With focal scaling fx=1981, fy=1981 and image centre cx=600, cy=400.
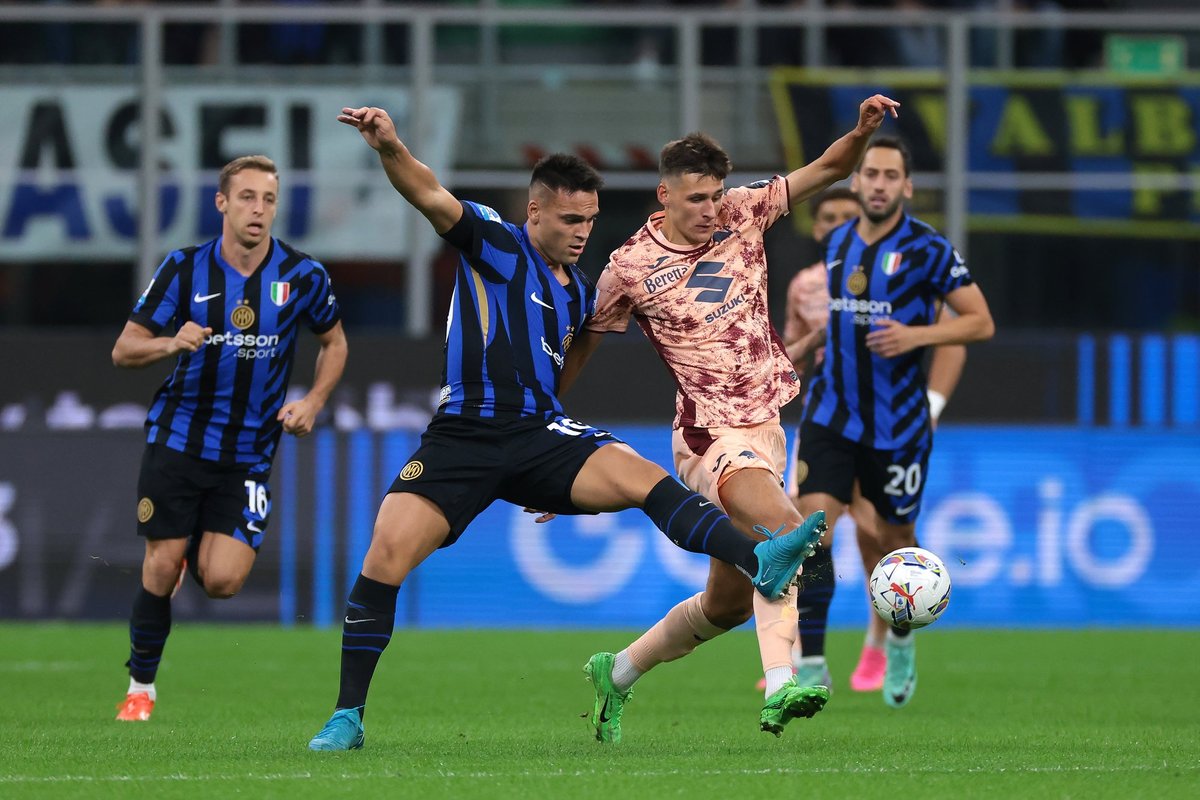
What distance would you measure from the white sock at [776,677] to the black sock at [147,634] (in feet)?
9.19

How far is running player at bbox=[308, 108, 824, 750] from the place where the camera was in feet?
20.4

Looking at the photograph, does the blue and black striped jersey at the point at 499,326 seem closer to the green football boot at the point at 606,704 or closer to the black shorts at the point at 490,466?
the black shorts at the point at 490,466

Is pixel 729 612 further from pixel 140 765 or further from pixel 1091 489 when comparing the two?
pixel 1091 489

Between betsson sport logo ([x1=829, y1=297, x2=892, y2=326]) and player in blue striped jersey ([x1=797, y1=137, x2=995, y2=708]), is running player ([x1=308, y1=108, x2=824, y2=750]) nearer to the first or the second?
player in blue striped jersey ([x1=797, y1=137, x2=995, y2=708])

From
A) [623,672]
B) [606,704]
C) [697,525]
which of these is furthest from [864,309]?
[697,525]

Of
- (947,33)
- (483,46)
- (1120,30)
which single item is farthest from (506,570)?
(1120,30)

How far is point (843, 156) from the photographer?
6.79m

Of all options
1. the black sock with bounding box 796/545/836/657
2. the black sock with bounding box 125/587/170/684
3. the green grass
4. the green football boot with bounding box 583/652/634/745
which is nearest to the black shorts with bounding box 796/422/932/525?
the black sock with bounding box 796/545/836/657

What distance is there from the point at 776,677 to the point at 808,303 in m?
4.03

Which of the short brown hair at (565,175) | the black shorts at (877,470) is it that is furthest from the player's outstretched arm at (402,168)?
the black shorts at (877,470)

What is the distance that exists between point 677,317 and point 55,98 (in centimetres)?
934

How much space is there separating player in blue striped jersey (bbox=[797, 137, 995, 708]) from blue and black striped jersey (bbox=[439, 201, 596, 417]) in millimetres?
2578

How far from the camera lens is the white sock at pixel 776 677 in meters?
6.17

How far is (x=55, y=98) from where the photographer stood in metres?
15.0
